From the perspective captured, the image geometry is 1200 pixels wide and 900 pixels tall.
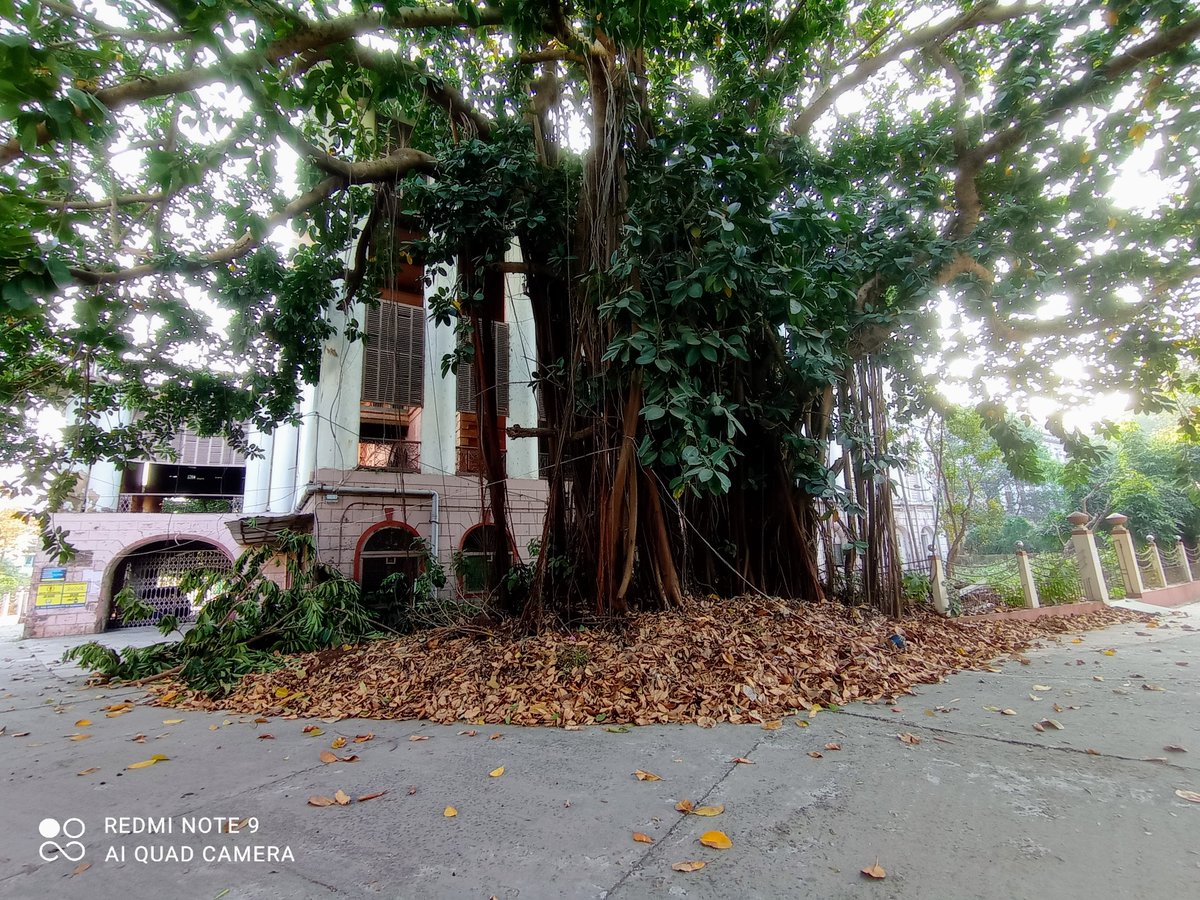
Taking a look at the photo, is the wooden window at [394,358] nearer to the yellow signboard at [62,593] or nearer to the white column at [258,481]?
the white column at [258,481]

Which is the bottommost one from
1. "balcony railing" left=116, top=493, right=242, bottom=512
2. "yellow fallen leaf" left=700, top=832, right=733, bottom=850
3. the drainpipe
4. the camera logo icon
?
"yellow fallen leaf" left=700, top=832, right=733, bottom=850

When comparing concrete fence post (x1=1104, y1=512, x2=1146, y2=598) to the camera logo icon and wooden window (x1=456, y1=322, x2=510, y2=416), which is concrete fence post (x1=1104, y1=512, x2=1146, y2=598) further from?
the camera logo icon

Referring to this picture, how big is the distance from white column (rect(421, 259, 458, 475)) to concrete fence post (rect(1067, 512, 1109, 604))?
34.0 ft

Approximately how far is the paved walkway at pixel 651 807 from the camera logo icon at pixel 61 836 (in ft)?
0.07

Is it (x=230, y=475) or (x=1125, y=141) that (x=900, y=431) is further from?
(x=230, y=475)

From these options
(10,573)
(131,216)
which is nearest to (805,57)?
(131,216)

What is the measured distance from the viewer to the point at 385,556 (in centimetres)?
952

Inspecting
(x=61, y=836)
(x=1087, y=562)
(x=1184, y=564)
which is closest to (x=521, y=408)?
(x=61, y=836)

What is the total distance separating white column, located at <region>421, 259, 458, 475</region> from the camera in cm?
1016

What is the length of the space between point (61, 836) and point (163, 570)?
45.6 ft

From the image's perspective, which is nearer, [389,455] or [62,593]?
[389,455]

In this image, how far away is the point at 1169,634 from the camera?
6.09 meters

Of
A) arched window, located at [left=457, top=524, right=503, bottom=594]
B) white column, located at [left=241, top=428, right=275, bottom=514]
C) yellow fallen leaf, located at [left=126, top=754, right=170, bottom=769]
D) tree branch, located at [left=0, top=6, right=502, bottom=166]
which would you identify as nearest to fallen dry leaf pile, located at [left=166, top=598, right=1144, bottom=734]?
yellow fallen leaf, located at [left=126, top=754, right=170, bottom=769]

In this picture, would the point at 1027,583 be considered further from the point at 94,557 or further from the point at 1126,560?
the point at 94,557
